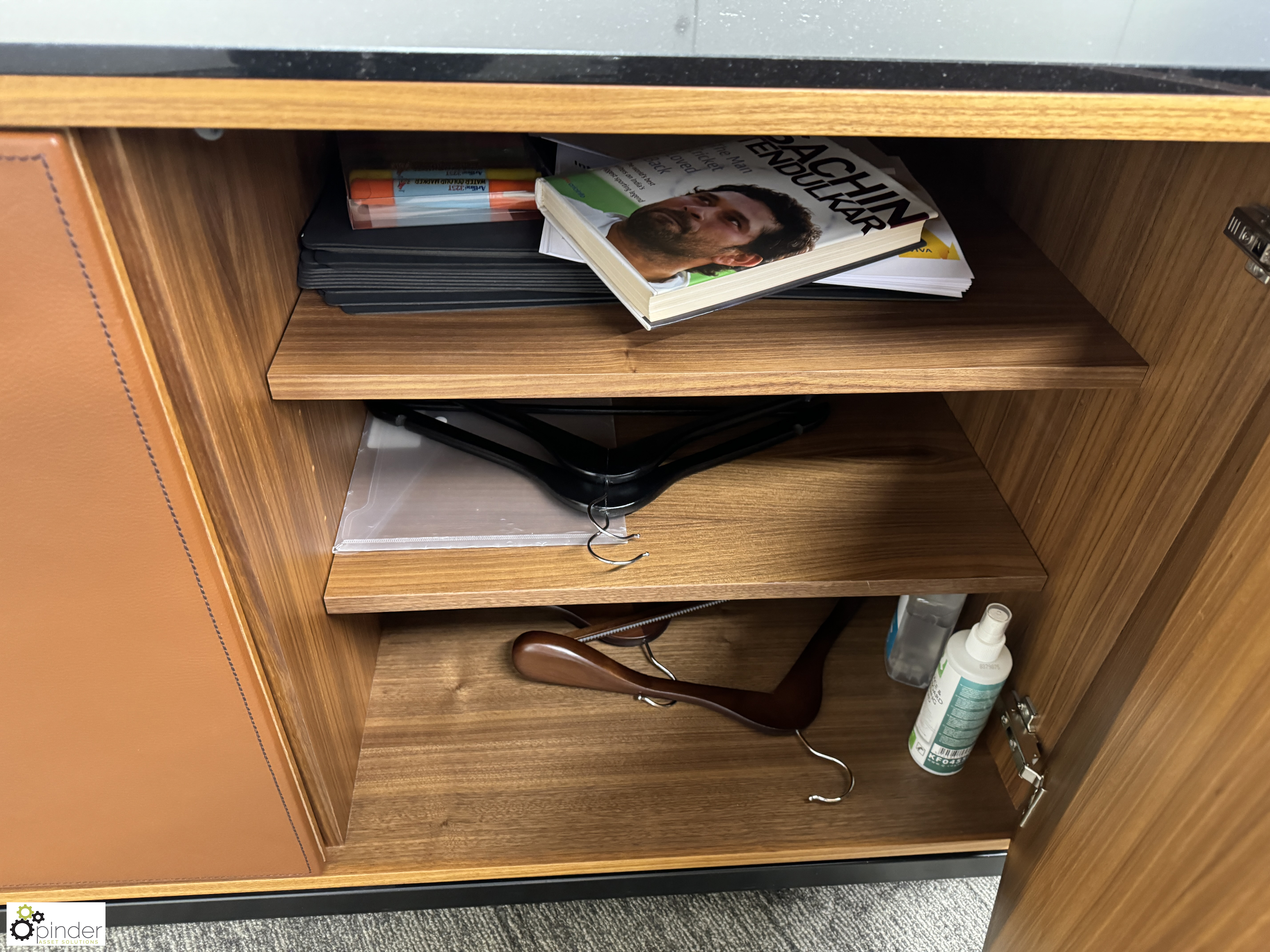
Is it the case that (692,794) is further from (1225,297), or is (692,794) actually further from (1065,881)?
(1225,297)

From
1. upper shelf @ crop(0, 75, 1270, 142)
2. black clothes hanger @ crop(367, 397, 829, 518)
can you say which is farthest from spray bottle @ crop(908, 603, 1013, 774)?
upper shelf @ crop(0, 75, 1270, 142)

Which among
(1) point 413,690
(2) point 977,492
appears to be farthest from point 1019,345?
(1) point 413,690

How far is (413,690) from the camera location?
3.07ft

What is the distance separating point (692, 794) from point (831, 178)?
55 cm

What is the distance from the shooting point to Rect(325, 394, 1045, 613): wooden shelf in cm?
75

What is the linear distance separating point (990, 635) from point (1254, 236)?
368mm

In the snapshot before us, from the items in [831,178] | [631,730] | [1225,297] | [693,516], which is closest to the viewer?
[1225,297]

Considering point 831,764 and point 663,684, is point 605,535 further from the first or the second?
point 831,764

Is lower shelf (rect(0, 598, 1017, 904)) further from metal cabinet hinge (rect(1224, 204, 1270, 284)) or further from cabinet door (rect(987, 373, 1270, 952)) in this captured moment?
metal cabinet hinge (rect(1224, 204, 1270, 284))

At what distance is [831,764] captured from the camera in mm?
889

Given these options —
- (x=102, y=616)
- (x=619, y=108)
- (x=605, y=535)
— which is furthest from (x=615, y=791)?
(x=619, y=108)

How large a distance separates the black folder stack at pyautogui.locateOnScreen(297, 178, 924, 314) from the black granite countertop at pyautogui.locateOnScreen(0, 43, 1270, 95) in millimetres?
235

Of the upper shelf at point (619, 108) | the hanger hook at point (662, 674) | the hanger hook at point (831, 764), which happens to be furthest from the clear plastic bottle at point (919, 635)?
the upper shelf at point (619, 108)

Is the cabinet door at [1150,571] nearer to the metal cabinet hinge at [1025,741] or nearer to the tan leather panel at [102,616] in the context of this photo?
the metal cabinet hinge at [1025,741]
